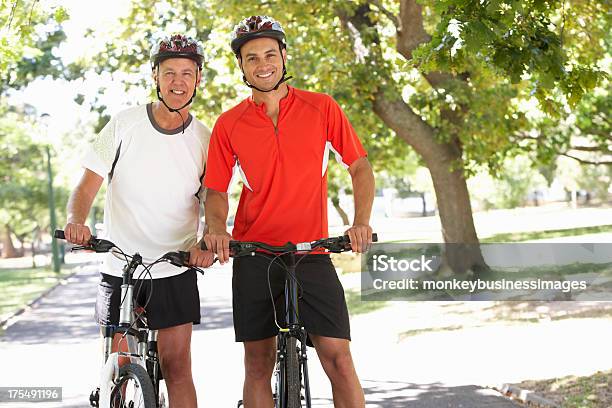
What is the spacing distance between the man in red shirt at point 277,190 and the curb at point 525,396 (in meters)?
4.29

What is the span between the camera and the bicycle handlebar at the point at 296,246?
456cm

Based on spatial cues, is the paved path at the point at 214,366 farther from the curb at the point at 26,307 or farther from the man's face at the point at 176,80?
the man's face at the point at 176,80

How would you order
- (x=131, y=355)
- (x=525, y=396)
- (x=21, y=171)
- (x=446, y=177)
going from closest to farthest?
(x=131, y=355)
(x=525, y=396)
(x=446, y=177)
(x=21, y=171)

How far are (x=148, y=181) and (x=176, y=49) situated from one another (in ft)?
2.19

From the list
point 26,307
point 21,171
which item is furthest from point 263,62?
point 21,171

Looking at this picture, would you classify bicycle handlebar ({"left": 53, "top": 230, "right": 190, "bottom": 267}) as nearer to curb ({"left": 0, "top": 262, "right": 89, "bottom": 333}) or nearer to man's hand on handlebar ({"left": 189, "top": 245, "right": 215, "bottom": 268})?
man's hand on handlebar ({"left": 189, "top": 245, "right": 215, "bottom": 268})

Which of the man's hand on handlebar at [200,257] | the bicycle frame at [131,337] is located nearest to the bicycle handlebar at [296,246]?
the man's hand on handlebar at [200,257]

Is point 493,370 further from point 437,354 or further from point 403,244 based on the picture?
point 403,244

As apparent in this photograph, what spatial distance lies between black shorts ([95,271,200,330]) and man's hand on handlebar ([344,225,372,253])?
1.03 meters

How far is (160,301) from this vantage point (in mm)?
5145

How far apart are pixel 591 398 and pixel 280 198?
15.7 feet

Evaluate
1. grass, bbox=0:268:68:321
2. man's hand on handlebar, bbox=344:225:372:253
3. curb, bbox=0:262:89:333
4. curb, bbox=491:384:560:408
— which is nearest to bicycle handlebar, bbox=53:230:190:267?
man's hand on handlebar, bbox=344:225:372:253

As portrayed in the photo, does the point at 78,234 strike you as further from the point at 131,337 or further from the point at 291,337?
the point at 291,337

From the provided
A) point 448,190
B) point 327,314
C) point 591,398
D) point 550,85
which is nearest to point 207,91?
point 448,190
